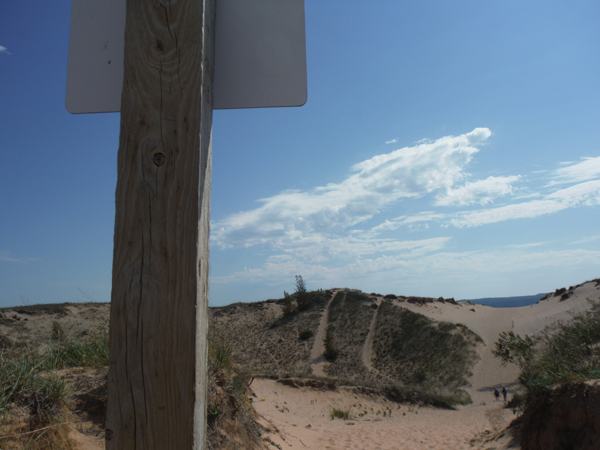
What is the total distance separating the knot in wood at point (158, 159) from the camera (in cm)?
127

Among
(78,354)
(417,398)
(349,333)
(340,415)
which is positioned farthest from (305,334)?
(78,354)

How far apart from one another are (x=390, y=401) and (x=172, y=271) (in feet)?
56.6

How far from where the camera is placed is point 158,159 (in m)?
1.28

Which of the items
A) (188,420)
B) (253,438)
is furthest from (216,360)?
(188,420)

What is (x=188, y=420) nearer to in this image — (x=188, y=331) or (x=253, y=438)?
(x=188, y=331)

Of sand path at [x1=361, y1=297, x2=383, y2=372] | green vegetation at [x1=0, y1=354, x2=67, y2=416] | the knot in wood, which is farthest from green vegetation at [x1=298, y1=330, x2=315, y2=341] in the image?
the knot in wood

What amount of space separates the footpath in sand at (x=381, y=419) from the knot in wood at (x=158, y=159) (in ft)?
19.8

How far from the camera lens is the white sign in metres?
1.50

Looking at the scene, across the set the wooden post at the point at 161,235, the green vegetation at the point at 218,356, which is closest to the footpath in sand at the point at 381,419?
the green vegetation at the point at 218,356

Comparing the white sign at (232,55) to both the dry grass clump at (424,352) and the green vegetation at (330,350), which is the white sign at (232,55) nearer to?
the dry grass clump at (424,352)

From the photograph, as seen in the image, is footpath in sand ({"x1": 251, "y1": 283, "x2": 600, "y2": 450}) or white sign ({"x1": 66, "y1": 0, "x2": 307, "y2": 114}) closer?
white sign ({"x1": 66, "y1": 0, "x2": 307, "y2": 114})

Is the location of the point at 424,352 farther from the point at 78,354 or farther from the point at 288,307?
the point at 78,354

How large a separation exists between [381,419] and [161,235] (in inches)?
549

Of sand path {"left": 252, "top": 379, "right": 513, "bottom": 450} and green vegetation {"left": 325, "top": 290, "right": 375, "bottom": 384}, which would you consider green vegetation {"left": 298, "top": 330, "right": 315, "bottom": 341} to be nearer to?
green vegetation {"left": 325, "top": 290, "right": 375, "bottom": 384}
